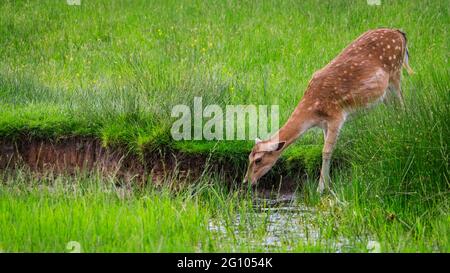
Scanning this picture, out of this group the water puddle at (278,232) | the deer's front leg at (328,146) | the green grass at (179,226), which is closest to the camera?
the green grass at (179,226)

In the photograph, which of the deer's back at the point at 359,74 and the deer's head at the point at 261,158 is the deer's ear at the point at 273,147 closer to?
the deer's head at the point at 261,158

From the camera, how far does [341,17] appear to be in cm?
1911

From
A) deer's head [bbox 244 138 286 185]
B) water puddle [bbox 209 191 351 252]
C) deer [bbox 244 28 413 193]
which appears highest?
deer [bbox 244 28 413 193]

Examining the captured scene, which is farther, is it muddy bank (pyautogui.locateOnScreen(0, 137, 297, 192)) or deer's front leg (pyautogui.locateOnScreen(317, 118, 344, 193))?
muddy bank (pyautogui.locateOnScreen(0, 137, 297, 192))

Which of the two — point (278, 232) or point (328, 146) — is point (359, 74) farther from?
point (278, 232)

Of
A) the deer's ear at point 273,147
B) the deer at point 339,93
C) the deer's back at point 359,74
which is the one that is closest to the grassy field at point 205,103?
the deer at point 339,93

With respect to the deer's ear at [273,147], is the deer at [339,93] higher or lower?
higher

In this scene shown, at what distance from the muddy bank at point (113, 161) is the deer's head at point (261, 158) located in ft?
1.88

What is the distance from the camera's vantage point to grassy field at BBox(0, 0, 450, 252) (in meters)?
8.53

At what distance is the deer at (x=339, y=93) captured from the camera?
454 inches

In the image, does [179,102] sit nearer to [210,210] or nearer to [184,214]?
[210,210]

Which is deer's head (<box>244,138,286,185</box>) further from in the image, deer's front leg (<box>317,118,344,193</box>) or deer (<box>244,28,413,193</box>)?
deer's front leg (<box>317,118,344,193</box>)

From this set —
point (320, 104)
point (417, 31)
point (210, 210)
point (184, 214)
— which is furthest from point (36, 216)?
point (417, 31)

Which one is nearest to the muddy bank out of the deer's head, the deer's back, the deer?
the deer's head
